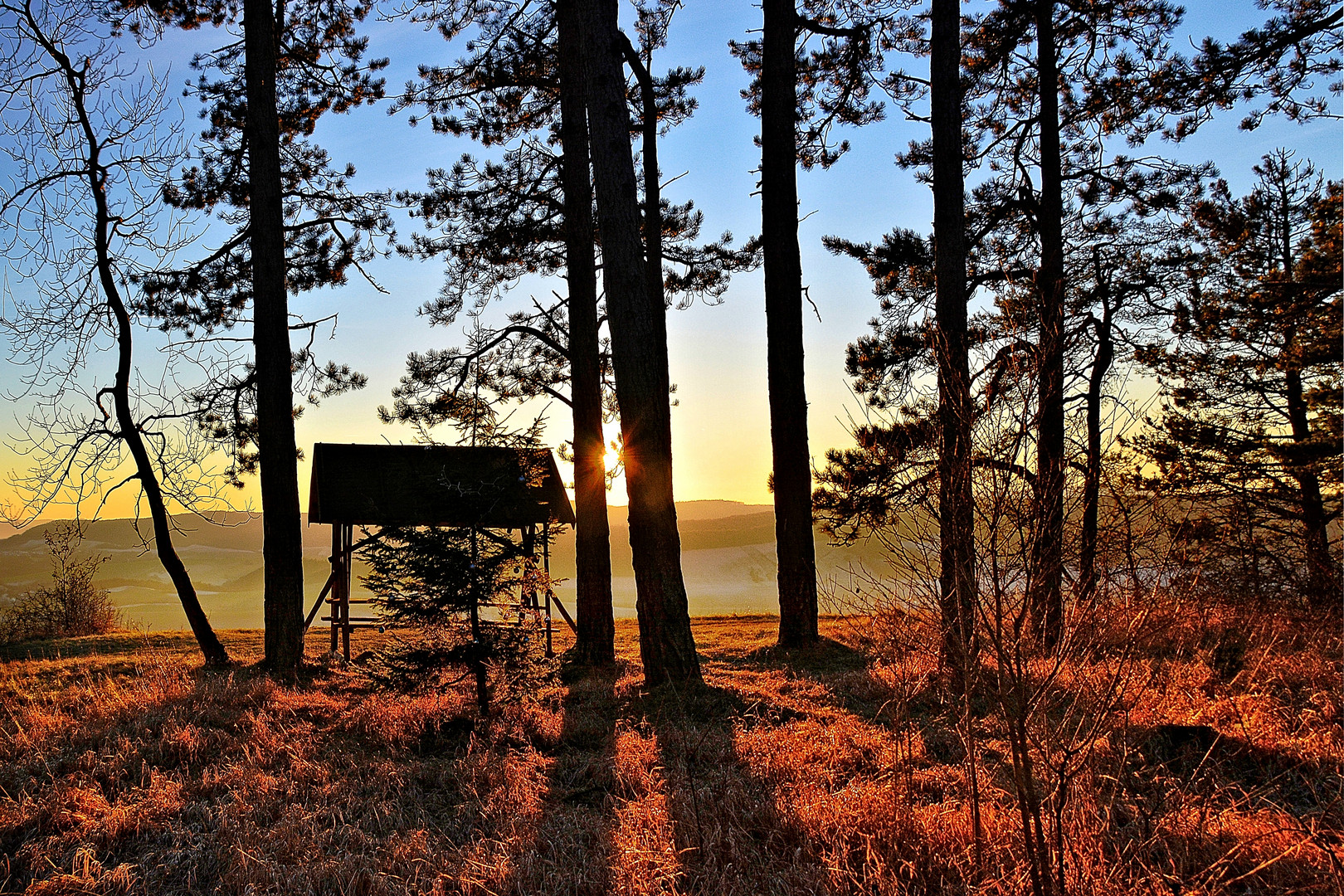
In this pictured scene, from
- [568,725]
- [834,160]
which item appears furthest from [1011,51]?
[568,725]

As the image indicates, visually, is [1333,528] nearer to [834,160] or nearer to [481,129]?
[834,160]

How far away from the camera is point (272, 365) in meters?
9.51

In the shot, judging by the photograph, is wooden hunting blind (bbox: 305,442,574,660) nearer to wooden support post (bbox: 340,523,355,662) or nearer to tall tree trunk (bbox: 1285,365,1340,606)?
wooden support post (bbox: 340,523,355,662)

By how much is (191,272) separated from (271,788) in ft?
31.3

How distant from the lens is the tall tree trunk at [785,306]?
9.70 meters

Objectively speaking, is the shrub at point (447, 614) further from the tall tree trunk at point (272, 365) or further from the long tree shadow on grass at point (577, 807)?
the tall tree trunk at point (272, 365)

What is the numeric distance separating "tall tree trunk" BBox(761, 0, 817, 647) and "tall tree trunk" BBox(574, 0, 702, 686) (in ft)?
8.34

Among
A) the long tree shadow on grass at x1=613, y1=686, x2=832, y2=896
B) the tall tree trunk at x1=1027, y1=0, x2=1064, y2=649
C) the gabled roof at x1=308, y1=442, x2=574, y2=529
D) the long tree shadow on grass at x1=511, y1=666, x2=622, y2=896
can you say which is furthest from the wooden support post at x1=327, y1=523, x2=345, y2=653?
the tall tree trunk at x1=1027, y1=0, x2=1064, y2=649

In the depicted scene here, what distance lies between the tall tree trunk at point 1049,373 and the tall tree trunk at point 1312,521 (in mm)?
4652

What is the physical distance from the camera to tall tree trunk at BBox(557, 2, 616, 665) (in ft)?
33.8

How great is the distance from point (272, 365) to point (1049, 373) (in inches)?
361

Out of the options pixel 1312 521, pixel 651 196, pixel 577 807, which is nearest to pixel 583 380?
pixel 651 196

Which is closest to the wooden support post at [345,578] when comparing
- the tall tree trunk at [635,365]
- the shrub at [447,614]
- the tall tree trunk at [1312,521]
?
the shrub at [447,614]

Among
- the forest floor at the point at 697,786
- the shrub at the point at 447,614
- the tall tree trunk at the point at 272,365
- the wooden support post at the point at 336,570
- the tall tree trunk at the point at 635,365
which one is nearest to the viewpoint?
the forest floor at the point at 697,786
